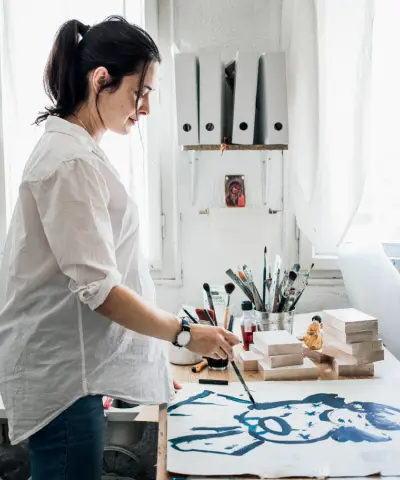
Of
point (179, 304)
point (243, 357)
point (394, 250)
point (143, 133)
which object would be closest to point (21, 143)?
point (143, 133)

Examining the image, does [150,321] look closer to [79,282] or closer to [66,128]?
[79,282]

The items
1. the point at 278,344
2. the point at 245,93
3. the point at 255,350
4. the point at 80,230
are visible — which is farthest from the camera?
the point at 245,93

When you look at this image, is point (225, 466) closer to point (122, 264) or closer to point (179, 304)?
point (122, 264)

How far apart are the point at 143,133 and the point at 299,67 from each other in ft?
1.91

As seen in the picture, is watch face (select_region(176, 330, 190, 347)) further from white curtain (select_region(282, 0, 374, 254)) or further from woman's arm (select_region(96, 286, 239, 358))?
white curtain (select_region(282, 0, 374, 254))

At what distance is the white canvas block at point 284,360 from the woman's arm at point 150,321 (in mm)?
247

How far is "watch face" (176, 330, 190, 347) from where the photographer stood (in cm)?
92

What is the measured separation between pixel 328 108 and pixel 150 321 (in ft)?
3.65

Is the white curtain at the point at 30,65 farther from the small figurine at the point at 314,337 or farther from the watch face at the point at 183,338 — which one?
the watch face at the point at 183,338

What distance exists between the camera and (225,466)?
802 mm

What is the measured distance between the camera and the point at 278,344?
1177mm

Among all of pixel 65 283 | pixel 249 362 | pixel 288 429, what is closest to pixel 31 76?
pixel 65 283

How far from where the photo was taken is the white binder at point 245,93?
1574 mm

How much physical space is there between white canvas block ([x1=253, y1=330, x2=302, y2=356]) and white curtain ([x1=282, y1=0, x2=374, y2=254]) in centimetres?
58
